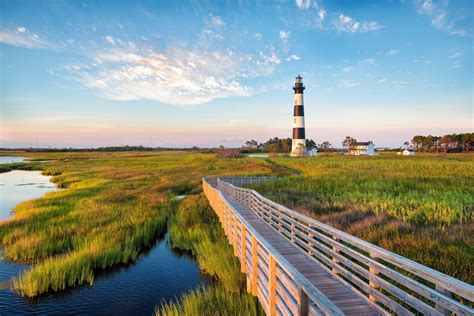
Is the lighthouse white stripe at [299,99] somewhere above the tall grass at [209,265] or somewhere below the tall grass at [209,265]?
above

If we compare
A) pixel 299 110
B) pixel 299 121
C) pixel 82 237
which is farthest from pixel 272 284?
pixel 299 121

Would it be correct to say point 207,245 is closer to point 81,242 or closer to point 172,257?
point 172,257

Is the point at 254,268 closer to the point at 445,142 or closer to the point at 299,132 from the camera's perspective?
the point at 299,132

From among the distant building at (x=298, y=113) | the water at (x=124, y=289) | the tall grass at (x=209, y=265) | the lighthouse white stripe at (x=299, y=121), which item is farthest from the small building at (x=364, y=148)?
the water at (x=124, y=289)

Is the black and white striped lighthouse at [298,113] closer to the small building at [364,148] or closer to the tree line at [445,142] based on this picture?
the small building at [364,148]

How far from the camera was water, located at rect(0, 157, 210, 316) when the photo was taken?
24.7 feet

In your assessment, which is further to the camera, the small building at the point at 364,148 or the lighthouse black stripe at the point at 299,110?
the small building at the point at 364,148

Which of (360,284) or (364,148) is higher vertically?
(364,148)

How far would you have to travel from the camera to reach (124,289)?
863cm

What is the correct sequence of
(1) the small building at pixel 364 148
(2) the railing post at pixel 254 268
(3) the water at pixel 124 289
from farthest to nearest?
(1) the small building at pixel 364 148, (3) the water at pixel 124 289, (2) the railing post at pixel 254 268

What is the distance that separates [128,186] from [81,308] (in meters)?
20.0

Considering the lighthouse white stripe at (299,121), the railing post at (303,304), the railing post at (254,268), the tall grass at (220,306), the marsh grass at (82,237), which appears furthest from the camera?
the lighthouse white stripe at (299,121)

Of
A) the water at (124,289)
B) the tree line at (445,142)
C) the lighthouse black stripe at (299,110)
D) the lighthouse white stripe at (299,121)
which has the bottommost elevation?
the water at (124,289)

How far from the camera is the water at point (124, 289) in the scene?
24.7ft
